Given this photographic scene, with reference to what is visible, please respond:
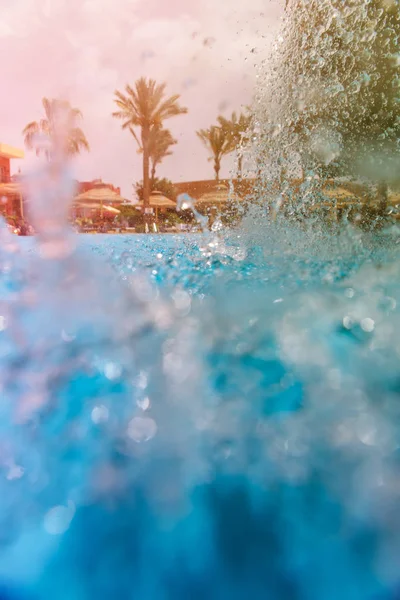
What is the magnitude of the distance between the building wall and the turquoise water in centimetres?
2320

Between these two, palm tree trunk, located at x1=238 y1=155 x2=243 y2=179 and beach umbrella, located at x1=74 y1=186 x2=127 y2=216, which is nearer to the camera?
palm tree trunk, located at x1=238 y1=155 x2=243 y2=179

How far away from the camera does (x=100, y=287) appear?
12.1 feet

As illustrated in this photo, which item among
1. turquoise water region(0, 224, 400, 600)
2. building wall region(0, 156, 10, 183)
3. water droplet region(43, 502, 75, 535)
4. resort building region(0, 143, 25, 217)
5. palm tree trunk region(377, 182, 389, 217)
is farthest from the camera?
building wall region(0, 156, 10, 183)

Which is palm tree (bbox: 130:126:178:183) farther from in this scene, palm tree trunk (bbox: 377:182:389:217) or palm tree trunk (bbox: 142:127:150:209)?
palm tree trunk (bbox: 377:182:389:217)

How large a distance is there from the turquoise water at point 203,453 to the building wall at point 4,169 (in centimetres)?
2320

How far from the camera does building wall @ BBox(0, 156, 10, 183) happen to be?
2353cm

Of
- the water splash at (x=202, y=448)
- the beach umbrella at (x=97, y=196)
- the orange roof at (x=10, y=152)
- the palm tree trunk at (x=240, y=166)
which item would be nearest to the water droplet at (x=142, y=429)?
the water splash at (x=202, y=448)

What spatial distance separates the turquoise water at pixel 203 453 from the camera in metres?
1.06

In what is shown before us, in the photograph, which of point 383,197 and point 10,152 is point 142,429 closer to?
point 383,197

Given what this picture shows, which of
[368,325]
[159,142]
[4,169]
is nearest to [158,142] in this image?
[159,142]

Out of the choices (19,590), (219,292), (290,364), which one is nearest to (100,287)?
(219,292)

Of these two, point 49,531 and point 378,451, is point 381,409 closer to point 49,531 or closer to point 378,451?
point 378,451

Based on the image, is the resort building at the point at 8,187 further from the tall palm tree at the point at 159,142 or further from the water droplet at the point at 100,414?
the water droplet at the point at 100,414

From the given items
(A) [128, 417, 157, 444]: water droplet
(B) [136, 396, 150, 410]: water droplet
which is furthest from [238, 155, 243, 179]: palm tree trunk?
(A) [128, 417, 157, 444]: water droplet
